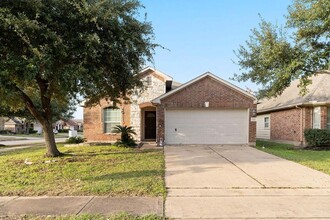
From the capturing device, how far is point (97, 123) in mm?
22031

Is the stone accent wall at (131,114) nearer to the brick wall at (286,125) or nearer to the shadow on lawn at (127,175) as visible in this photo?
the brick wall at (286,125)

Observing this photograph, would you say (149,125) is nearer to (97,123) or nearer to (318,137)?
(97,123)

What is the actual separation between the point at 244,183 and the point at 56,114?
29.0 metres

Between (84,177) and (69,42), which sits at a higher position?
(69,42)

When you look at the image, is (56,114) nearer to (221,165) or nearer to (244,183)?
(221,165)

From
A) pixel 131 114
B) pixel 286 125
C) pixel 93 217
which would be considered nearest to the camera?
pixel 93 217

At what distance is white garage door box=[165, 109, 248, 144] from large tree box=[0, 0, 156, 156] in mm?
7419

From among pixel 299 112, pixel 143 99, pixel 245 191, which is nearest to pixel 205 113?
pixel 143 99

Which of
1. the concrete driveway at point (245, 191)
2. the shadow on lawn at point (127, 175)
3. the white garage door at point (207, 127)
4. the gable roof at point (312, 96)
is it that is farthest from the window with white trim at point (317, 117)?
the shadow on lawn at point (127, 175)

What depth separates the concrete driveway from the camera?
5750 millimetres

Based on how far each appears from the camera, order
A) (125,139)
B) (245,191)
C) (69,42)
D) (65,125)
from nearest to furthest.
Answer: (245,191)
(69,42)
(125,139)
(65,125)

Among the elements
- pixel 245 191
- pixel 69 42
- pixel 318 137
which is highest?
pixel 69 42

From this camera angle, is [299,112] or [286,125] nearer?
[299,112]

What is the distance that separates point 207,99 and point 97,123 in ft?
26.4
